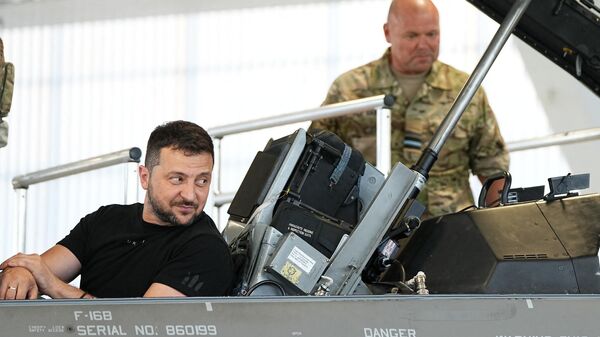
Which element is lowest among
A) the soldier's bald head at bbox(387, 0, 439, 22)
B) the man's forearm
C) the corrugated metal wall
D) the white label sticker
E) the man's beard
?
the man's forearm

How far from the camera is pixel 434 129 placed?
13.6ft

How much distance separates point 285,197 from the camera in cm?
293

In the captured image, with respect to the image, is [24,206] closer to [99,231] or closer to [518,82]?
[99,231]

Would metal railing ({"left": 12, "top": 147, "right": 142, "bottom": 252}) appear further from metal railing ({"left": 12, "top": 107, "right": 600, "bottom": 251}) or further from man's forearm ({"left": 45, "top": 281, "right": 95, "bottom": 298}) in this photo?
man's forearm ({"left": 45, "top": 281, "right": 95, "bottom": 298})

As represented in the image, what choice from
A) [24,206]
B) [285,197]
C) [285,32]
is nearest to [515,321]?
[285,197]

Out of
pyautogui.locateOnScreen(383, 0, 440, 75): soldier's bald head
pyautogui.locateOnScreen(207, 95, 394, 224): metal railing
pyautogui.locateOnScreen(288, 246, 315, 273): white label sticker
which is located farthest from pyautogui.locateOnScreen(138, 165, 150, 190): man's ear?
pyautogui.locateOnScreen(383, 0, 440, 75): soldier's bald head

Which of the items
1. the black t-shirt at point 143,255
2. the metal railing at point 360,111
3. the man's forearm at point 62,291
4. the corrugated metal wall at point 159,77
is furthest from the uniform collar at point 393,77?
the corrugated metal wall at point 159,77

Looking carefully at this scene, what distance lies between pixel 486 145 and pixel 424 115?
0.83 feet

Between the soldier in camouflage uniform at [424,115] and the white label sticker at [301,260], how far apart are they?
4.82 ft

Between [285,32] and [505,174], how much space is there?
289 inches

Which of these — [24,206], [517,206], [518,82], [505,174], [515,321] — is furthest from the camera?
[518,82]

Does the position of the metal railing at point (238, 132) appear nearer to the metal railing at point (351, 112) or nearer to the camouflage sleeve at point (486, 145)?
the metal railing at point (351, 112)

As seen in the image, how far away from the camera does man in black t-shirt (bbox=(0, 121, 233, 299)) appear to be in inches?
103

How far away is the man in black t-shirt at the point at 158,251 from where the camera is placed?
261 centimetres
